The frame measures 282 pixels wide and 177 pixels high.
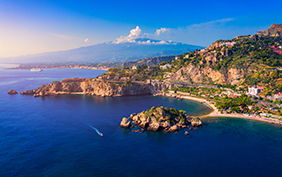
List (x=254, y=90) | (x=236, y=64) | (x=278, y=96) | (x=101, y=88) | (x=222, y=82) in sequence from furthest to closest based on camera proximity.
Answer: (x=101, y=88) → (x=236, y=64) → (x=222, y=82) → (x=254, y=90) → (x=278, y=96)

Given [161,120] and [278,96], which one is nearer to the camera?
[161,120]

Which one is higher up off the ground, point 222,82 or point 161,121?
point 222,82

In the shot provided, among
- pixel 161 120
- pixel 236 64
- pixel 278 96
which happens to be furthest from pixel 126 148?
pixel 236 64

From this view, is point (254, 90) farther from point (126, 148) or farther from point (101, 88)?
point (101, 88)

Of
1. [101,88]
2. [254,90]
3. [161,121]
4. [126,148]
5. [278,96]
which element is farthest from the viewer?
[101,88]

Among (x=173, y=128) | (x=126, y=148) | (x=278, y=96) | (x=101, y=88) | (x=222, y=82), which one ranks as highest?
(x=222, y=82)

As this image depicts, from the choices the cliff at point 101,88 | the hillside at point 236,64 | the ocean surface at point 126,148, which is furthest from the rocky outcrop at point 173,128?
the hillside at point 236,64

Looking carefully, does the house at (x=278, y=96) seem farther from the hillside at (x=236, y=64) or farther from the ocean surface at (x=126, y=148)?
the ocean surface at (x=126, y=148)
